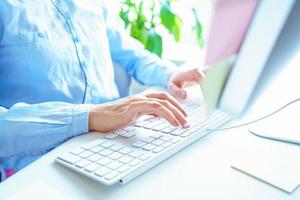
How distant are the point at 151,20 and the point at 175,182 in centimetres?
106

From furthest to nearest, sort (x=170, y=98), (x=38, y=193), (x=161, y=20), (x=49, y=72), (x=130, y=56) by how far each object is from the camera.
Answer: (x=161, y=20), (x=130, y=56), (x=49, y=72), (x=170, y=98), (x=38, y=193)

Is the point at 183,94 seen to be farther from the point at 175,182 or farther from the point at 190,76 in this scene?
the point at 175,182

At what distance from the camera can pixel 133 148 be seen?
0.59m

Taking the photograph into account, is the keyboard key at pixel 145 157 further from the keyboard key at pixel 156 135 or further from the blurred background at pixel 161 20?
the blurred background at pixel 161 20

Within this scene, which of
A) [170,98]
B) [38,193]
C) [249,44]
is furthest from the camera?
[170,98]

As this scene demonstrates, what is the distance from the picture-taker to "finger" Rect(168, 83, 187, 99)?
0.86m

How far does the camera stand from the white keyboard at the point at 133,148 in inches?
20.4

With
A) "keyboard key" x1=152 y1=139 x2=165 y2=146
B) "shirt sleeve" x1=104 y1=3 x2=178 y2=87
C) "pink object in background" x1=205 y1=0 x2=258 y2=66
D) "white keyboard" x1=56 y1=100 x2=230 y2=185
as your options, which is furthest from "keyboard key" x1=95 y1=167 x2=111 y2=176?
"shirt sleeve" x1=104 y1=3 x2=178 y2=87

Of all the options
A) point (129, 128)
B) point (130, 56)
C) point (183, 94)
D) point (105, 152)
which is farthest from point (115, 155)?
point (130, 56)

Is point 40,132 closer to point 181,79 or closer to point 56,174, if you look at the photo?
point 56,174

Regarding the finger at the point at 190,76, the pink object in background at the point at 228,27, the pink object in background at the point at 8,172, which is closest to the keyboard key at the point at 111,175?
the pink object in background at the point at 228,27

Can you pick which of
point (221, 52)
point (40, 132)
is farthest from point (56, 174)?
point (221, 52)

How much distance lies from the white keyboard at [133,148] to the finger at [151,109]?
0.06 ft

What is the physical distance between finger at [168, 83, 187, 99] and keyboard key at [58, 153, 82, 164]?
0.36 meters
